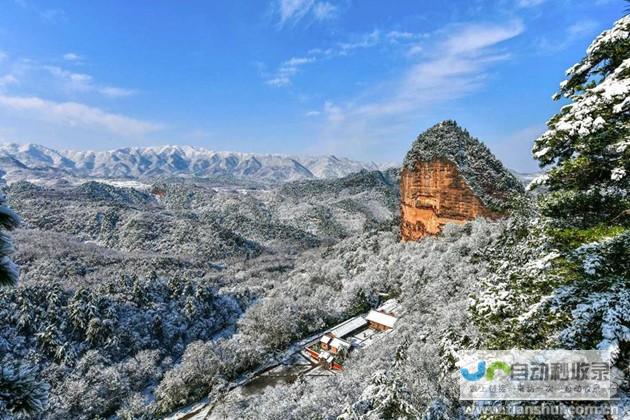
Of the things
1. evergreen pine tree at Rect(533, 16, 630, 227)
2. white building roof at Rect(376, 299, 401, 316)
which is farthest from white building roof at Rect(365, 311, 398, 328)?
evergreen pine tree at Rect(533, 16, 630, 227)

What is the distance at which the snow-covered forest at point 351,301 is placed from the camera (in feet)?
18.8

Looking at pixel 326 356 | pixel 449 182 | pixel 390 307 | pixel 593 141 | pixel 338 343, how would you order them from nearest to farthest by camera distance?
pixel 593 141, pixel 326 356, pixel 338 343, pixel 390 307, pixel 449 182

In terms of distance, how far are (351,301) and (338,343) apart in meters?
10.6

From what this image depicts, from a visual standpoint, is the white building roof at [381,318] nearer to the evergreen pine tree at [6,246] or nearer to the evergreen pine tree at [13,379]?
the evergreen pine tree at [13,379]

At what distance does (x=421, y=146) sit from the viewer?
A: 5238cm

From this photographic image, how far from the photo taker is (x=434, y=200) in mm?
49562

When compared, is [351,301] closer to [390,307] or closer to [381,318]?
[390,307]

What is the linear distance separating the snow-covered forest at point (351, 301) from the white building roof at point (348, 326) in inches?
112

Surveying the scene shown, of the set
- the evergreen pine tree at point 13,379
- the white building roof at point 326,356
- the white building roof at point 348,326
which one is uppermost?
the evergreen pine tree at point 13,379

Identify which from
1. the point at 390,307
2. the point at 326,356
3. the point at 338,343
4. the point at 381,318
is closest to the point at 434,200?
the point at 390,307

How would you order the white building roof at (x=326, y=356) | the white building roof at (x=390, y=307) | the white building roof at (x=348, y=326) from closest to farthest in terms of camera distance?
the white building roof at (x=326, y=356)
the white building roof at (x=348, y=326)
the white building roof at (x=390, y=307)

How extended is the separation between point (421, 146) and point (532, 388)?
49.4 metres

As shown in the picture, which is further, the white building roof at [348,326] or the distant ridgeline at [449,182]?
the distant ridgeline at [449,182]

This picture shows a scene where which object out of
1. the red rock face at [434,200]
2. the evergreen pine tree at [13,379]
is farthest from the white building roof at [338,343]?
the evergreen pine tree at [13,379]
